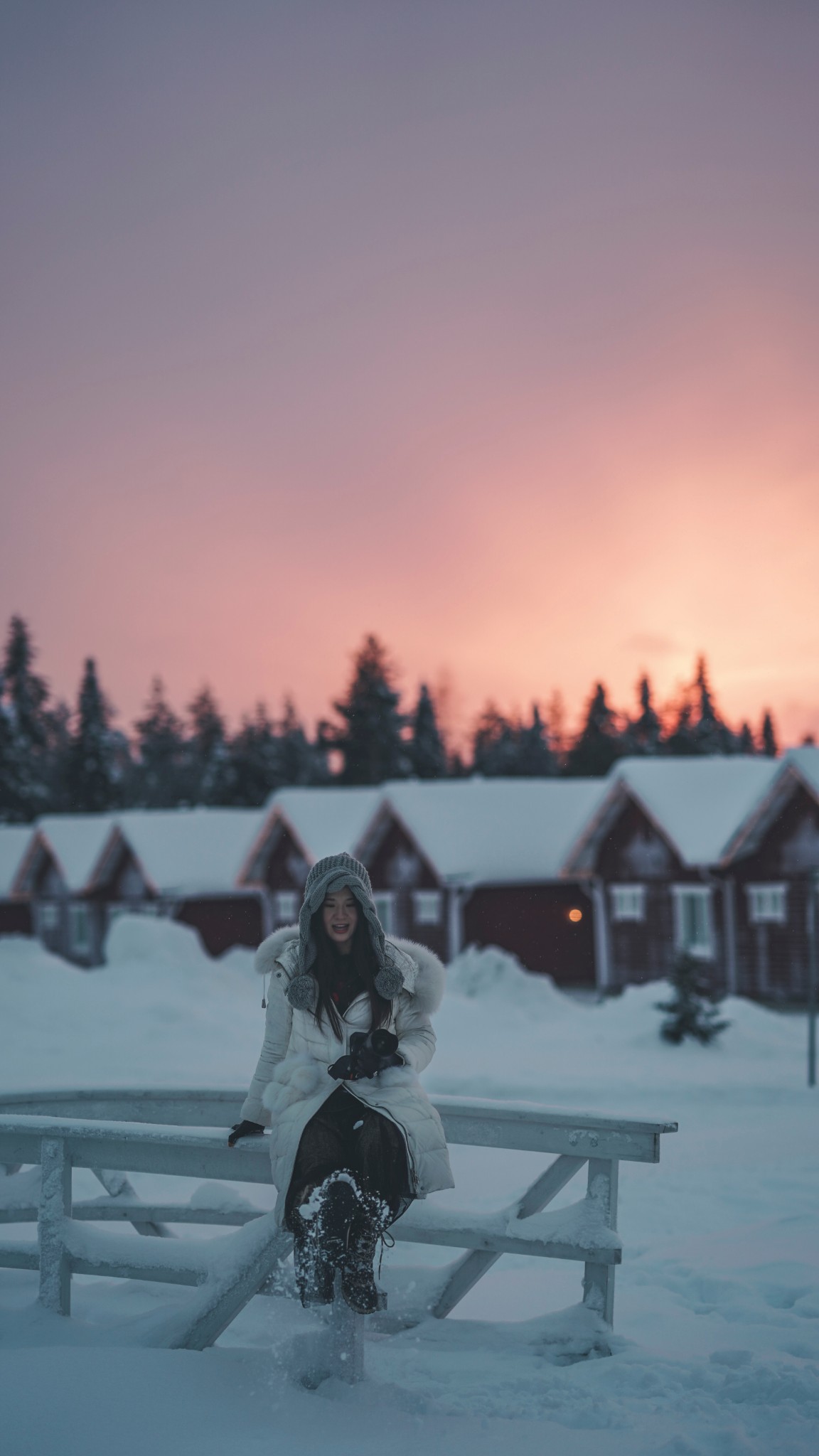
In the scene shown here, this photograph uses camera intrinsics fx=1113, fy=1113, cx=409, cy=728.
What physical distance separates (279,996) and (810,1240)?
357 centimetres

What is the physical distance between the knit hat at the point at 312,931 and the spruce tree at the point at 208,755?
62182mm

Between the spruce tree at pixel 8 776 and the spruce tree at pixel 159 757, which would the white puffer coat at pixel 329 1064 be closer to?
the spruce tree at pixel 8 776

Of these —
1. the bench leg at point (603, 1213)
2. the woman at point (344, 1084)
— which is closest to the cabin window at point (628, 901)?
the bench leg at point (603, 1213)

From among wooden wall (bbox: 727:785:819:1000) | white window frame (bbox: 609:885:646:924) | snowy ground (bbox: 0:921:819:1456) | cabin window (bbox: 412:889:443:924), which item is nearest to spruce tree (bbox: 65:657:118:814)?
cabin window (bbox: 412:889:443:924)

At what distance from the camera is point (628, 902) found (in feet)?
89.7

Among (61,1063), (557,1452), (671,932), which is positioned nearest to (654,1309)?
(557,1452)

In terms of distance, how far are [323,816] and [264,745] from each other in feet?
103

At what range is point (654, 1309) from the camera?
498cm

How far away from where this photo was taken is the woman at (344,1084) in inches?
151

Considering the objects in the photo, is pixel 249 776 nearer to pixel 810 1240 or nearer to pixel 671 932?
pixel 671 932

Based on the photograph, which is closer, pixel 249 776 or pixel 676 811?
pixel 676 811

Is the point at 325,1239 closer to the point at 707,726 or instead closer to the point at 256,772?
the point at 256,772

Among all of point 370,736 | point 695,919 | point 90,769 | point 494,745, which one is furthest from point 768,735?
point 695,919

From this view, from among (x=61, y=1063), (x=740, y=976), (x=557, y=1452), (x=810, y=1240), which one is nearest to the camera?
(x=557, y=1452)
